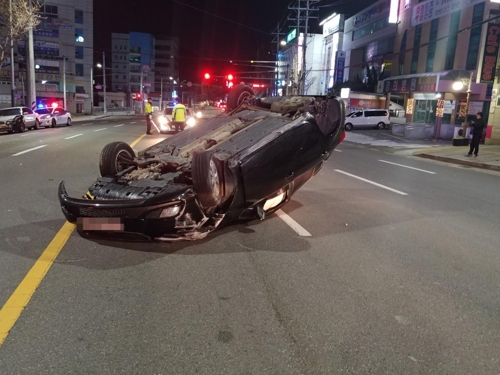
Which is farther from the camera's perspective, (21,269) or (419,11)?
(419,11)

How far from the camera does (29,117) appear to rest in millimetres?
26203

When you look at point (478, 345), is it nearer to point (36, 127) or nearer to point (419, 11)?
point (36, 127)

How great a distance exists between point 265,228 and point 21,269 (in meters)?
3.10

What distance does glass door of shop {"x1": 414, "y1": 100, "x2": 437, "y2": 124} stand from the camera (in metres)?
33.8

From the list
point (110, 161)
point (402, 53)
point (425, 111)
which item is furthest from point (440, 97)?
point (110, 161)

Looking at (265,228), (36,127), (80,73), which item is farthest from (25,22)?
(80,73)

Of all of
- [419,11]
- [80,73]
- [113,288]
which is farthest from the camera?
[80,73]

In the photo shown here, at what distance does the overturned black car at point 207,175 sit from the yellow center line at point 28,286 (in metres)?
0.42

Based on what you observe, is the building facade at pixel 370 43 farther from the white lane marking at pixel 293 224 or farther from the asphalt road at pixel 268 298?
the asphalt road at pixel 268 298

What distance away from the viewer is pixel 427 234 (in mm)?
6344

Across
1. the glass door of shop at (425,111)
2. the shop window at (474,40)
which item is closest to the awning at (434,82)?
the glass door of shop at (425,111)

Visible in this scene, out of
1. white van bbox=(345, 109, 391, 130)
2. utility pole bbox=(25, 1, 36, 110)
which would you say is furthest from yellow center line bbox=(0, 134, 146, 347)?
white van bbox=(345, 109, 391, 130)

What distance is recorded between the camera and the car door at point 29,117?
1018 inches

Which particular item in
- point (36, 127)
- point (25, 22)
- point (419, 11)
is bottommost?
point (36, 127)
